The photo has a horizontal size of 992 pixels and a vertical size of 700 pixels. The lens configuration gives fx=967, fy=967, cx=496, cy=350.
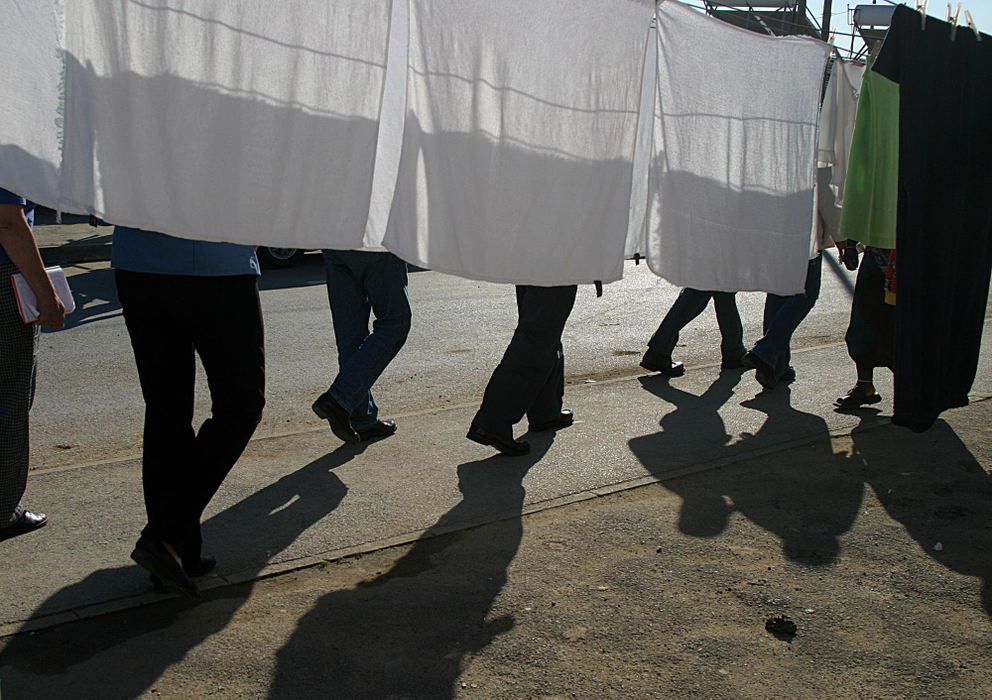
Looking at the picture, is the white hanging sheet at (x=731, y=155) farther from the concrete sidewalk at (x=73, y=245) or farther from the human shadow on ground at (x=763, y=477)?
→ the concrete sidewalk at (x=73, y=245)

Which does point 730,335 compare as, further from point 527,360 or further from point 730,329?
point 527,360

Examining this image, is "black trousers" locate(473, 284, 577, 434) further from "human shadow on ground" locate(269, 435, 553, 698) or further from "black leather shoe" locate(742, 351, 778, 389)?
"black leather shoe" locate(742, 351, 778, 389)

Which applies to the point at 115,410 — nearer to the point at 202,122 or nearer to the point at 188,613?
the point at 188,613

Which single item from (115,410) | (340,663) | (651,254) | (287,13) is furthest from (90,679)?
(115,410)

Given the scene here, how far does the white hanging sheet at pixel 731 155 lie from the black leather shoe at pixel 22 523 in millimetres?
3030

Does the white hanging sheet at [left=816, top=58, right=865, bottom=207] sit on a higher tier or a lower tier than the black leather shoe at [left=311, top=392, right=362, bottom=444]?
higher

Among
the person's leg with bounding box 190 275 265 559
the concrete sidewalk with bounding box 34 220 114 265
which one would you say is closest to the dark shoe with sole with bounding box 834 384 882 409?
the person's leg with bounding box 190 275 265 559

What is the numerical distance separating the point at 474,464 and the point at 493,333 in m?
3.82

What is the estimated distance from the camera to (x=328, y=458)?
5336 mm

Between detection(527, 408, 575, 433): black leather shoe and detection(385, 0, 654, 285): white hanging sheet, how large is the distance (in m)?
1.75

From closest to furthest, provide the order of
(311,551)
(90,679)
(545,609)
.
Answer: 1. (90,679)
2. (545,609)
3. (311,551)

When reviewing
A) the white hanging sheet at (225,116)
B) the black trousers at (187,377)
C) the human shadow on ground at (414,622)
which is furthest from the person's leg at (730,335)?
the black trousers at (187,377)

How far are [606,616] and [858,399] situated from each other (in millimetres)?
3558

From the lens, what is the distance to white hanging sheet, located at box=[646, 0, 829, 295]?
4455mm
